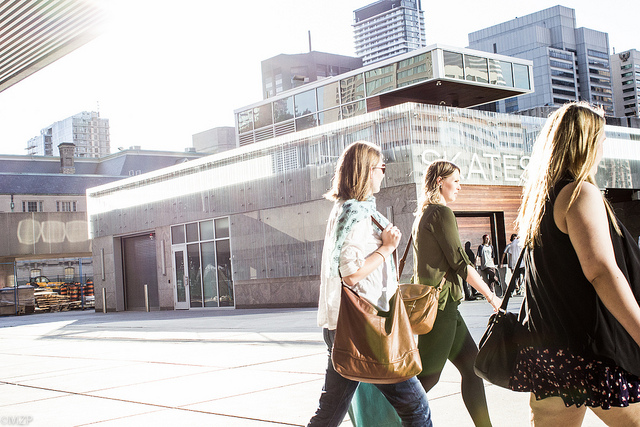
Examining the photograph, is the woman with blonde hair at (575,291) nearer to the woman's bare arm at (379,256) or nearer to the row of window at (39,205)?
the woman's bare arm at (379,256)

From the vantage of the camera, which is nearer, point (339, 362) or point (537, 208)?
point (537, 208)

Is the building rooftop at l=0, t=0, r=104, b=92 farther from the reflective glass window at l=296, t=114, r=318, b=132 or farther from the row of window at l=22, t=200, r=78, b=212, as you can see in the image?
the row of window at l=22, t=200, r=78, b=212

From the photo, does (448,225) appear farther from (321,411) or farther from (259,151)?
(259,151)

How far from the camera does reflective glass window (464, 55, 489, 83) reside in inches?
1050

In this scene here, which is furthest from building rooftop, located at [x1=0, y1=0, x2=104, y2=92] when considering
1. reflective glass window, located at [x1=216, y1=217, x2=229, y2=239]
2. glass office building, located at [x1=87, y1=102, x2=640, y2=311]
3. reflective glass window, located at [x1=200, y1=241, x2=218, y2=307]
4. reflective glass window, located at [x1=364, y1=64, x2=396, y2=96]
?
reflective glass window, located at [x1=364, y1=64, x2=396, y2=96]

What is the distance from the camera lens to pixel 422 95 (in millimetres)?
27297

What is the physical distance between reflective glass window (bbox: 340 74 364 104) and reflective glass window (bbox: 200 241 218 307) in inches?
332

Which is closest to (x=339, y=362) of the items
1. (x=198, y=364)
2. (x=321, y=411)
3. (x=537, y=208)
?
(x=321, y=411)

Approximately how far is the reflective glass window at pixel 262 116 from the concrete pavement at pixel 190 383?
20.6 m

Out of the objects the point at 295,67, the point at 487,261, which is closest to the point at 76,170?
the point at 295,67

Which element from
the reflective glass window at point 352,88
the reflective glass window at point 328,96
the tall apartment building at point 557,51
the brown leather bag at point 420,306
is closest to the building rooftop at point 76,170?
the reflective glass window at point 328,96

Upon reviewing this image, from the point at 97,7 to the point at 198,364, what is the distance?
201 inches

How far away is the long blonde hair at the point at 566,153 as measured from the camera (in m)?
2.52

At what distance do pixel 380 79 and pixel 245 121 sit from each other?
30.2 feet
